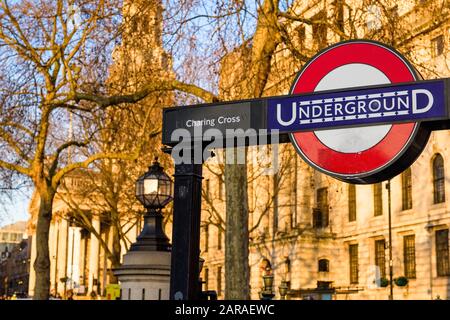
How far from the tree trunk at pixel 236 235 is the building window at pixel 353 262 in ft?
120

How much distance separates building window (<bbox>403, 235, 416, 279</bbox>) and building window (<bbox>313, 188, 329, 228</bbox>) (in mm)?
9357

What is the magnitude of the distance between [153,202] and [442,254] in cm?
3299

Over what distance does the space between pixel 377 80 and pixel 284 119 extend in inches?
15.5

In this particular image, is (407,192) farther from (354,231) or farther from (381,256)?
(354,231)

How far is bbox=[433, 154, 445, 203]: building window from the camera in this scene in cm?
4031

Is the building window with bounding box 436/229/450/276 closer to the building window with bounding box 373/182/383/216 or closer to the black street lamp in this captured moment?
the building window with bounding box 373/182/383/216

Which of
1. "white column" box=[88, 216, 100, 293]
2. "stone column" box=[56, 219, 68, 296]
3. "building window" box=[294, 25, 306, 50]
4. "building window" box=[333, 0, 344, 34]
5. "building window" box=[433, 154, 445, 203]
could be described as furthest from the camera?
"stone column" box=[56, 219, 68, 296]

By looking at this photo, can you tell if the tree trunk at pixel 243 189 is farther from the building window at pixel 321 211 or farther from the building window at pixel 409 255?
the building window at pixel 321 211

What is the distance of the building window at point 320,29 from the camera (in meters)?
13.7

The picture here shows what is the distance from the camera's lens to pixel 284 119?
9.91 feet

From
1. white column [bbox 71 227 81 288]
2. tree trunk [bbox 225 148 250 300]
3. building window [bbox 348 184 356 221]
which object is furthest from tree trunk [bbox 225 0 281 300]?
white column [bbox 71 227 81 288]
